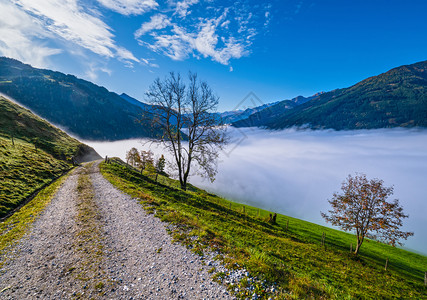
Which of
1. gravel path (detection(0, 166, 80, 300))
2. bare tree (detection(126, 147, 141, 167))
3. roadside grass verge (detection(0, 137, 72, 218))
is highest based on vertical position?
gravel path (detection(0, 166, 80, 300))

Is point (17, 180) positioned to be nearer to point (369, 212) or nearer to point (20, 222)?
point (20, 222)

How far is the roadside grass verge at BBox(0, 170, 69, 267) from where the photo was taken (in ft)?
43.3

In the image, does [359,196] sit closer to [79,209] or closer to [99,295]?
[99,295]

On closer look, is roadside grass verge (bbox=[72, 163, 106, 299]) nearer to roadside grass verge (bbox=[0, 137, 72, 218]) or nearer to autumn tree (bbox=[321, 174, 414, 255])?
roadside grass verge (bbox=[0, 137, 72, 218])

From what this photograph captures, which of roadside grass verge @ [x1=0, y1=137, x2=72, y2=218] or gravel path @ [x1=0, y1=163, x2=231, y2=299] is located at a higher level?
gravel path @ [x1=0, y1=163, x2=231, y2=299]

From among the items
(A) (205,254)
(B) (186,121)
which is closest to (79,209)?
(A) (205,254)

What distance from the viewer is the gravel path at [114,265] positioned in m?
8.62

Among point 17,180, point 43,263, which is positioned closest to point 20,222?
point 43,263

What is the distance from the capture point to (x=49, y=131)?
8844cm

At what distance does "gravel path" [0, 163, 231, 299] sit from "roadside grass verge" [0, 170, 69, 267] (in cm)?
67

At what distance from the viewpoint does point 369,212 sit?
33.7 metres

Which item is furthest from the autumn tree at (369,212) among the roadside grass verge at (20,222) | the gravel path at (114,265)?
the roadside grass verge at (20,222)

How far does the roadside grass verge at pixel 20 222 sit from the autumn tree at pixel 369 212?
4818 cm

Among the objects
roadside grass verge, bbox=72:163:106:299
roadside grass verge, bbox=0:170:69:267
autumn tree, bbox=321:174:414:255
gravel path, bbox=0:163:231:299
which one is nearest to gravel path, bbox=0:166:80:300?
gravel path, bbox=0:163:231:299
